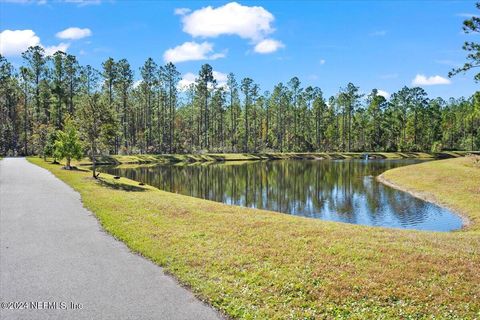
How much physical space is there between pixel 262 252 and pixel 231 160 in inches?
3610

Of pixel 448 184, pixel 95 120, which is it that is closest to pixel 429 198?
pixel 448 184

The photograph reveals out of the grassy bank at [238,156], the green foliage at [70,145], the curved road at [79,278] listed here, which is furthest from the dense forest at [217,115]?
the curved road at [79,278]

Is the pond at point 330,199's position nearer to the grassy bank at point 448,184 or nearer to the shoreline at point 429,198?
the shoreline at point 429,198

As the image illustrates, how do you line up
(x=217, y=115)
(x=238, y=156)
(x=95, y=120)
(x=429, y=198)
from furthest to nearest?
1. (x=217, y=115)
2. (x=238, y=156)
3. (x=95, y=120)
4. (x=429, y=198)

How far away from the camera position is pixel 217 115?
156 metres

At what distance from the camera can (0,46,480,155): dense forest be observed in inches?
4299

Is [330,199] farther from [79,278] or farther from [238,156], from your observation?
[238,156]

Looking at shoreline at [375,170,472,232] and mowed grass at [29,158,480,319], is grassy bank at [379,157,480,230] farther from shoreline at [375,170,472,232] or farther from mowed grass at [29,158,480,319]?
mowed grass at [29,158,480,319]

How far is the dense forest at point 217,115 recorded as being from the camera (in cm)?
10919

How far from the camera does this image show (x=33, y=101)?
112438 millimetres

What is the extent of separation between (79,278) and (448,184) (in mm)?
42077

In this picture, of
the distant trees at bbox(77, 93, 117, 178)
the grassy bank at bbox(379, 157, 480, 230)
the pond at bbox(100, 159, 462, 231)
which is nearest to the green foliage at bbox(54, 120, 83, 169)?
the pond at bbox(100, 159, 462, 231)

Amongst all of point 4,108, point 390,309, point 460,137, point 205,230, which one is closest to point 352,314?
point 390,309

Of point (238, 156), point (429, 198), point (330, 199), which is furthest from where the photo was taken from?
point (238, 156)
